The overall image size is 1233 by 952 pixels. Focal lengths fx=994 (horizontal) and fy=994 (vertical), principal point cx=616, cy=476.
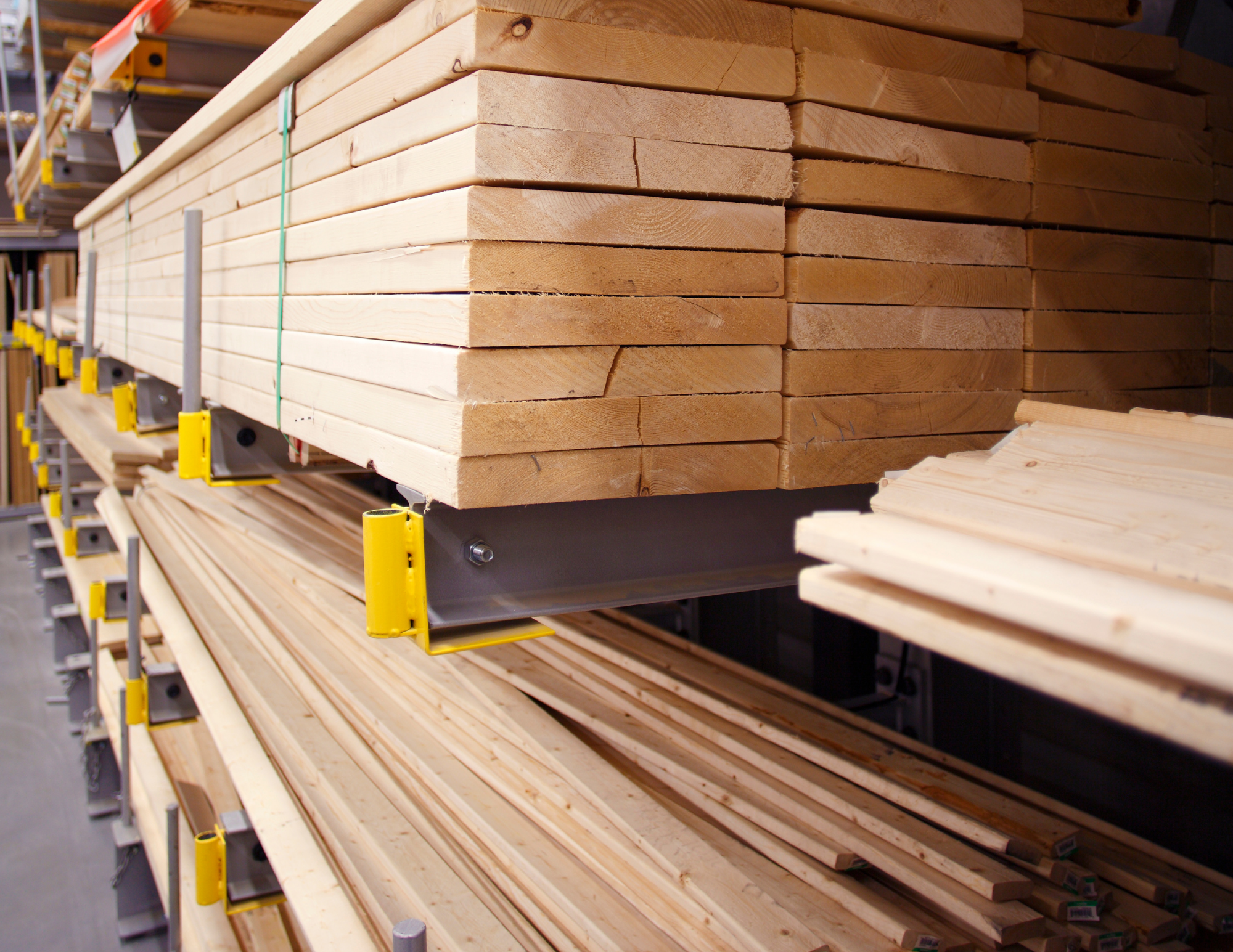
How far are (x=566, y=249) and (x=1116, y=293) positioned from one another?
1.62 metres

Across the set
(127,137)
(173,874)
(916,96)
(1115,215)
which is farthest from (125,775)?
(1115,215)

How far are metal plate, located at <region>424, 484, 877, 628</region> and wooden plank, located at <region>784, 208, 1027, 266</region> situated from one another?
548 mm

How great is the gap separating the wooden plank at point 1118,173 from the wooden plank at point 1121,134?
0.02 m

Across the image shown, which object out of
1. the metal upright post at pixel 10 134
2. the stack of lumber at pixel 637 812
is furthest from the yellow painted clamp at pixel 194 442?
the metal upright post at pixel 10 134

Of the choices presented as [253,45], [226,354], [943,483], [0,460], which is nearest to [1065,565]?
[943,483]

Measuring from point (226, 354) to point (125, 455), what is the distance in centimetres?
482

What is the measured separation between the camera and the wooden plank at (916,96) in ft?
6.60

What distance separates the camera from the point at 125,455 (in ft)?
25.4

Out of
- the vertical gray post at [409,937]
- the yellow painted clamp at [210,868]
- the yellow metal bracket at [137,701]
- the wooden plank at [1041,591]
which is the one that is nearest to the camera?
the wooden plank at [1041,591]

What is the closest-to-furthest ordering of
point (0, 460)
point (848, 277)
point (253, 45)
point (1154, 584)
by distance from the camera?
1. point (1154, 584)
2. point (848, 277)
3. point (253, 45)
4. point (0, 460)

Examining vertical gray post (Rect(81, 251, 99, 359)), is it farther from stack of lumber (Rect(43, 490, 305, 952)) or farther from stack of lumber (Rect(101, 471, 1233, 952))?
stack of lumber (Rect(101, 471, 1233, 952))

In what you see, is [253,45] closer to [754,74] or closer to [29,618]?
[754,74]

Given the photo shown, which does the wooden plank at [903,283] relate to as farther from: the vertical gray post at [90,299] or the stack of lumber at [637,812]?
the vertical gray post at [90,299]

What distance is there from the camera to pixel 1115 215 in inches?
101
